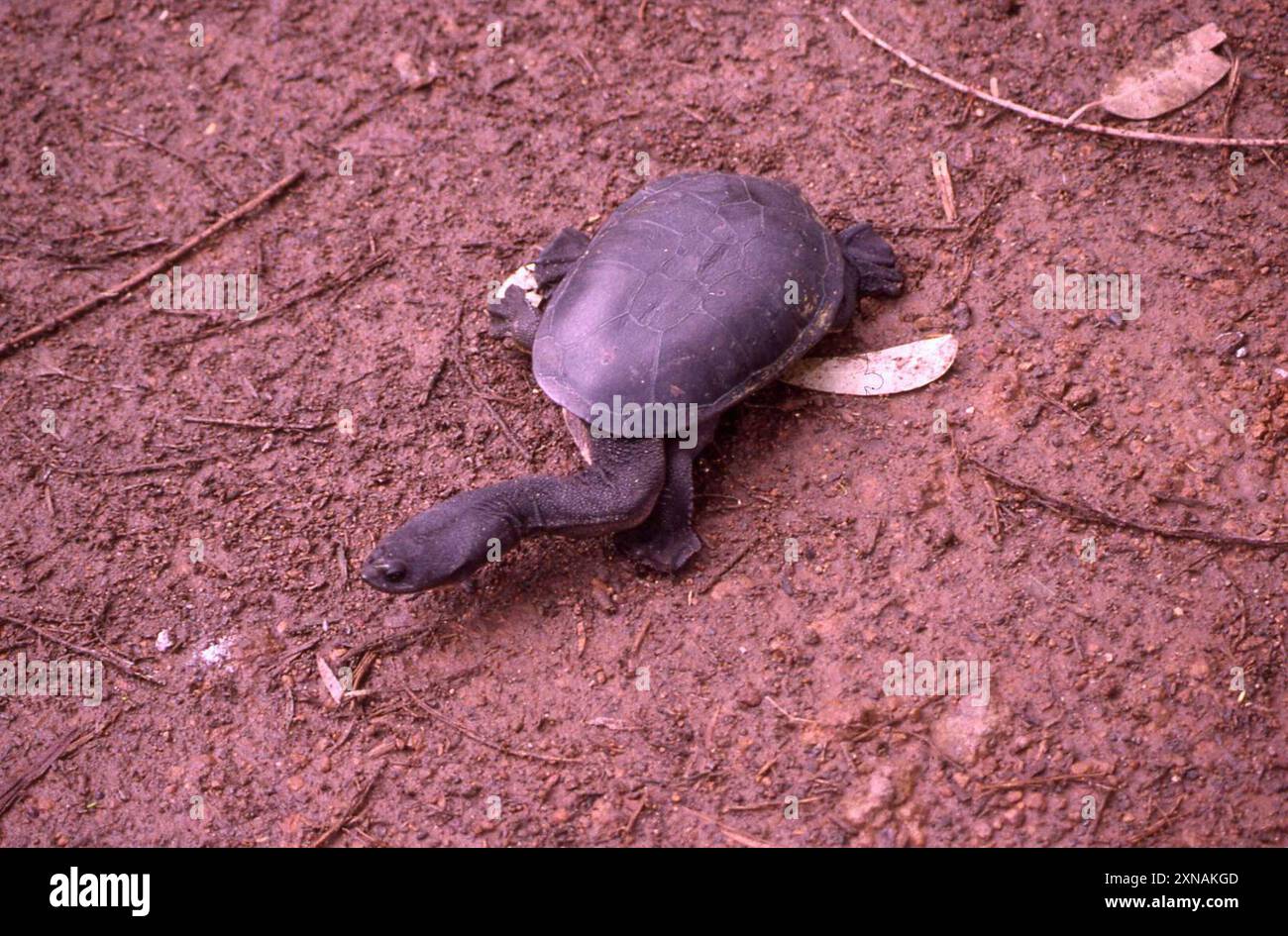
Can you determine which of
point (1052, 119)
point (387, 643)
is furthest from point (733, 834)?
point (1052, 119)

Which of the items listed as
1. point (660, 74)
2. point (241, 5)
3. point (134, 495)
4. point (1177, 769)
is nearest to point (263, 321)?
point (134, 495)

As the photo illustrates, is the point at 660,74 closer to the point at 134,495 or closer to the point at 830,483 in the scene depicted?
the point at 830,483

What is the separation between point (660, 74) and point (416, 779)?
3617 millimetres

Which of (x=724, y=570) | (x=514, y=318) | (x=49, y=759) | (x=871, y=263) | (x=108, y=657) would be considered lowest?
(x=49, y=759)

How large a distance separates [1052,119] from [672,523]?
2718mm

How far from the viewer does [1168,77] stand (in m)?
4.71

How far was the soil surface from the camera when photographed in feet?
12.1

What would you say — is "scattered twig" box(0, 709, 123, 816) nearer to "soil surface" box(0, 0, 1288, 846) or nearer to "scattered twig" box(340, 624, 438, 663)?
"soil surface" box(0, 0, 1288, 846)

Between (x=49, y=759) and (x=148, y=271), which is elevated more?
(x=148, y=271)

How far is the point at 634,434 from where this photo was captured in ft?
12.9

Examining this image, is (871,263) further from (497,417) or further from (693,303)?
(497,417)

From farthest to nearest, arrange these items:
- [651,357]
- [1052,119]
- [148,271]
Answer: [148,271]
[1052,119]
[651,357]

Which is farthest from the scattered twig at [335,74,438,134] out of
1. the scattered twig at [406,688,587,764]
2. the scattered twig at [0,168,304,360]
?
the scattered twig at [406,688,587,764]

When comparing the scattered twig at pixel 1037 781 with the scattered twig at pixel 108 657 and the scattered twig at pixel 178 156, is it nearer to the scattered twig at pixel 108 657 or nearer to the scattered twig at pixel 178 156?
the scattered twig at pixel 108 657
